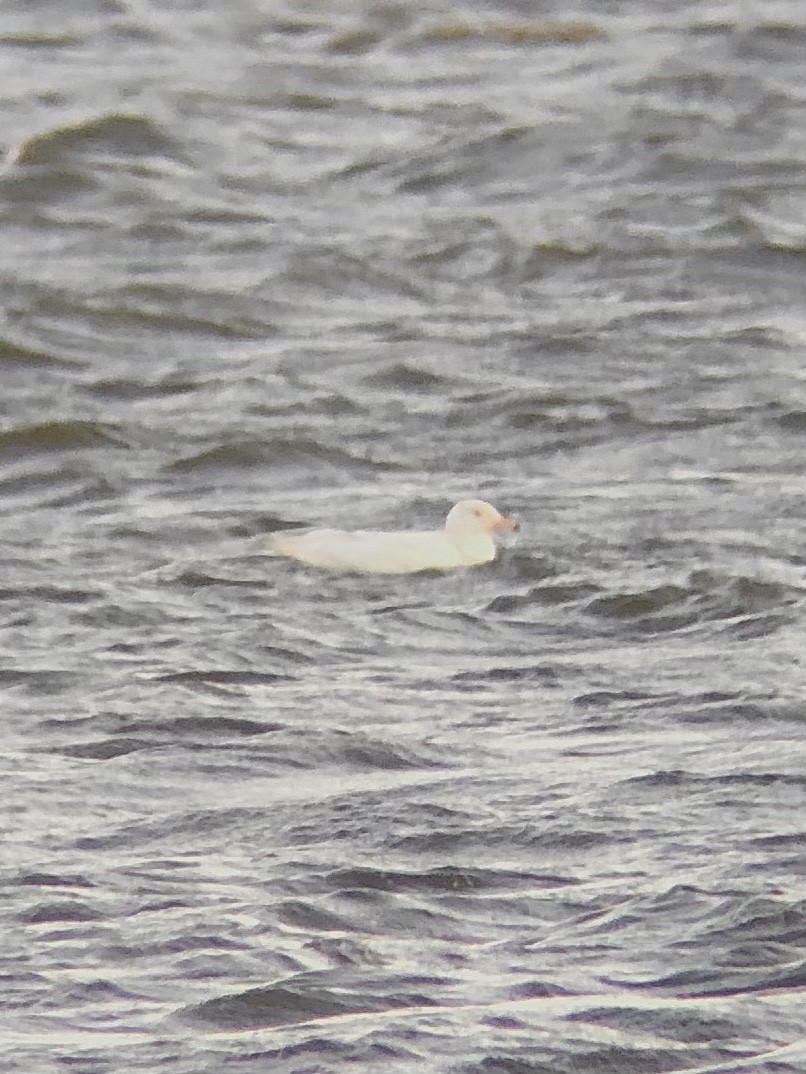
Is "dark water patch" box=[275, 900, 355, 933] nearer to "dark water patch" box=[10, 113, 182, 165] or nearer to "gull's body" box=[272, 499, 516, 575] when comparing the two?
"gull's body" box=[272, 499, 516, 575]

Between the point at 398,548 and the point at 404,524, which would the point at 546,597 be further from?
the point at 404,524

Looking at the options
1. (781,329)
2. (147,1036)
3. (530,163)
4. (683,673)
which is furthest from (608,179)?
(147,1036)

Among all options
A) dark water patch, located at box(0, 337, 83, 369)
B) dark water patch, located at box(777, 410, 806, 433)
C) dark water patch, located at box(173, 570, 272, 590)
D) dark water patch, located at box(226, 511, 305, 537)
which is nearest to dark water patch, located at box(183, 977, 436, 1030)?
dark water patch, located at box(173, 570, 272, 590)

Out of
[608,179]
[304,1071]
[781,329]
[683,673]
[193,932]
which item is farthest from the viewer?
[608,179]

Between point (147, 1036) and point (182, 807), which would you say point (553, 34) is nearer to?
point (182, 807)

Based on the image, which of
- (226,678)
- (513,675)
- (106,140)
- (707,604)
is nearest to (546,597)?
(707,604)
